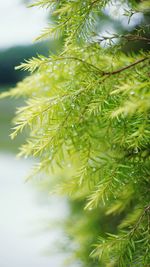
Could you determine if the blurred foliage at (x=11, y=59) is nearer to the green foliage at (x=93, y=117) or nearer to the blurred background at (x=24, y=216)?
the blurred background at (x=24, y=216)

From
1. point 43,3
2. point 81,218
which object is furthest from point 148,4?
point 81,218

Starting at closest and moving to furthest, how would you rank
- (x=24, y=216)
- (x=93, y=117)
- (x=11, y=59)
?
1. (x=93, y=117)
2. (x=24, y=216)
3. (x=11, y=59)

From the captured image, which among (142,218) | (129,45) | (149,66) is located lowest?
(142,218)

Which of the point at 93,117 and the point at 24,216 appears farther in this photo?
the point at 24,216

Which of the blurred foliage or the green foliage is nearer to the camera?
the green foliage

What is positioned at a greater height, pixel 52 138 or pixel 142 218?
pixel 52 138

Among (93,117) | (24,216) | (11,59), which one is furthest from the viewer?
(11,59)

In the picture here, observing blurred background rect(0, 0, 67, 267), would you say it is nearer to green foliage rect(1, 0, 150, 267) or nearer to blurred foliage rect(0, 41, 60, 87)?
green foliage rect(1, 0, 150, 267)

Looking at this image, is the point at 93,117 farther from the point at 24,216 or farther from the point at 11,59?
the point at 11,59

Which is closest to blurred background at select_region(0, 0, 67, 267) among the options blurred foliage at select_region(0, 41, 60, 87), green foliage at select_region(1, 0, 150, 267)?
green foliage at select_region(1, 0, 150, 267)

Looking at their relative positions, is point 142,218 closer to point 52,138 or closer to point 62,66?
point 52,138

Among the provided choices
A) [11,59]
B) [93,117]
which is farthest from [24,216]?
[11,59]
